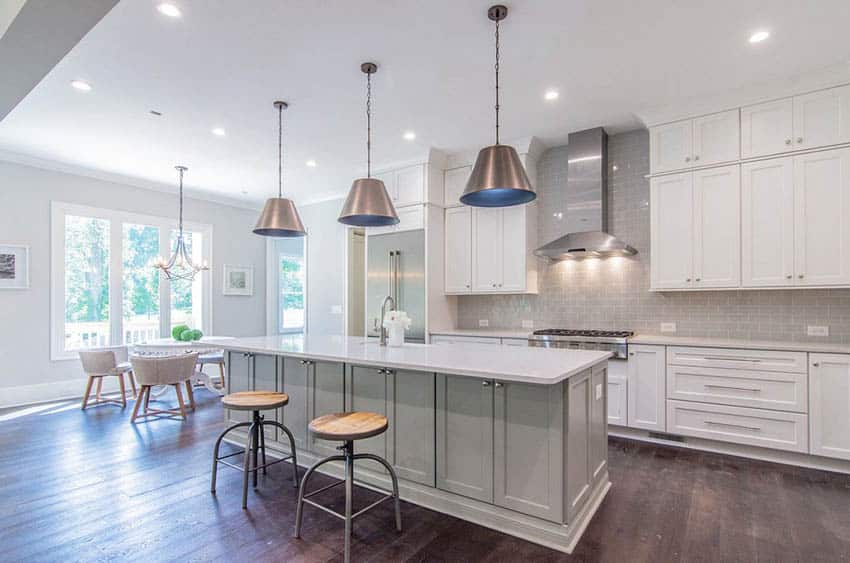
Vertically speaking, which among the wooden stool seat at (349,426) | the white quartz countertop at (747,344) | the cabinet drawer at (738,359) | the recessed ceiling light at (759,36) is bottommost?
the wooden stool seat at (349,426)

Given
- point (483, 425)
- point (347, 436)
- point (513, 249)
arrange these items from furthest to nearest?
point (513, 249) → point (483, 425) → point (347, 436)

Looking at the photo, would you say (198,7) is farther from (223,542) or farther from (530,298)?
(530,298)

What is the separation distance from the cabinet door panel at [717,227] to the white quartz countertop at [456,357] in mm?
1705

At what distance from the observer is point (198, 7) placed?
100 inches

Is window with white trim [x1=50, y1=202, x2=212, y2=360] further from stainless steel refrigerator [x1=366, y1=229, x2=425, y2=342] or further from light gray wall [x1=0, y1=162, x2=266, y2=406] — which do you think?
stainless steel refrigerator [x1=366, y1=229, x2=425, y2=342]

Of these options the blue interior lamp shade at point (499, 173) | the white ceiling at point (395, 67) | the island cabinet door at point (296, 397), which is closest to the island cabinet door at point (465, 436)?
the blue interior lamp shade at point (499, 173)

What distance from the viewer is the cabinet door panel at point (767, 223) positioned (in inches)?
138

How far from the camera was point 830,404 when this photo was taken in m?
3.20

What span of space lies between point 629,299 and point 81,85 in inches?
206

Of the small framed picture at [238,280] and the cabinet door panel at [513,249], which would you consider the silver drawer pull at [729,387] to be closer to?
the cabinet door panel at [513,249]

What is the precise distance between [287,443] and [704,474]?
313 cm

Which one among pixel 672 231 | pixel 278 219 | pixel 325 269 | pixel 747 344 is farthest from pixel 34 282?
pixel 747 344

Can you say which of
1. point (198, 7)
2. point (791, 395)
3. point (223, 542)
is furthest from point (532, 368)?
point (198, 7)

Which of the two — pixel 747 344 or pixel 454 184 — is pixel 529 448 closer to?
pixel 747 344
